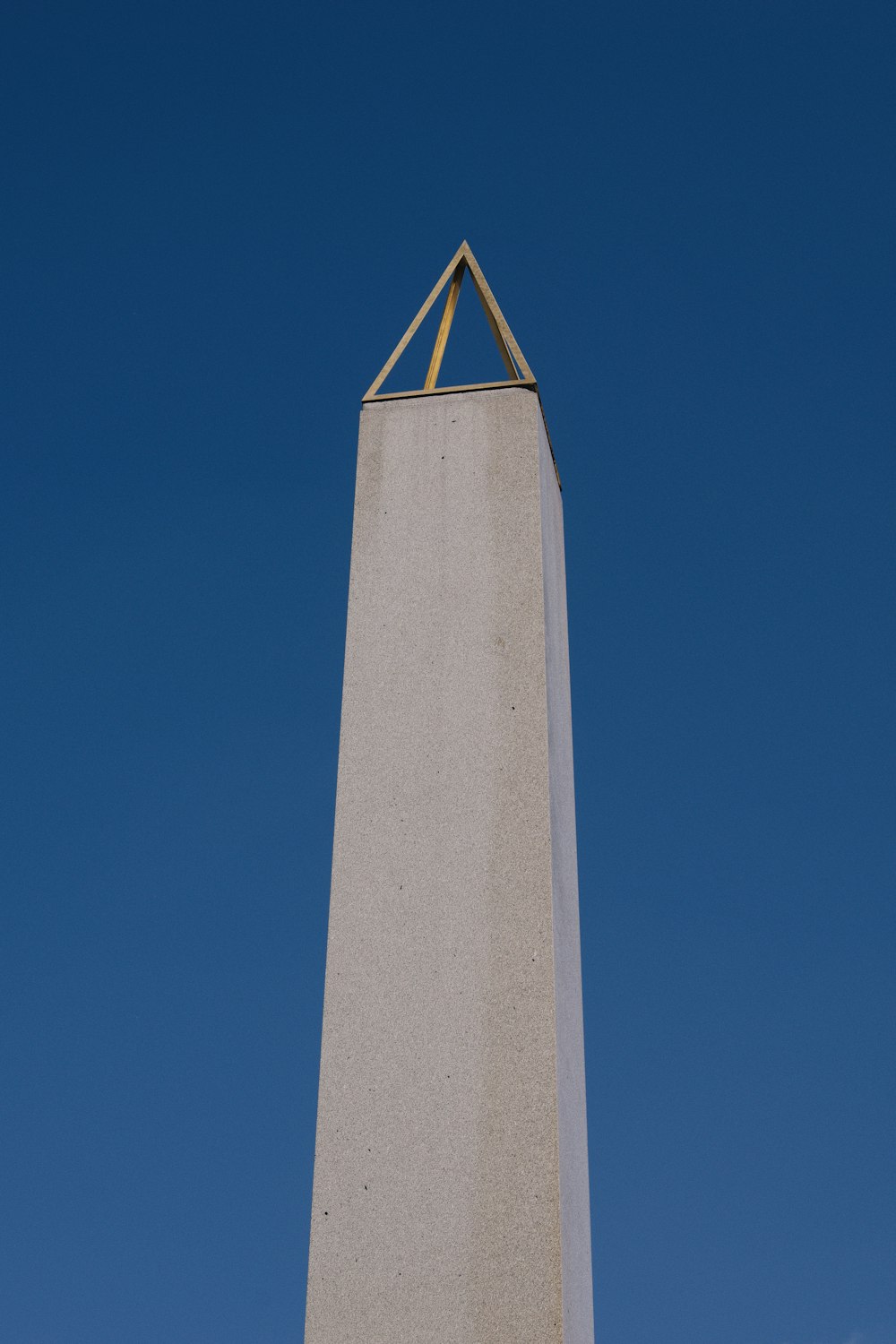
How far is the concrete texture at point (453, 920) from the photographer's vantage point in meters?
5.16

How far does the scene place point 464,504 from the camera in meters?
6.80

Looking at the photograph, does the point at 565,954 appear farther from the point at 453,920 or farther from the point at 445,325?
the point at 445,325

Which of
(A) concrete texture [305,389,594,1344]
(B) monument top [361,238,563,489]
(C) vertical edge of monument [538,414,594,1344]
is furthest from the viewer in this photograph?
(B) monument top [361,238,563,489]

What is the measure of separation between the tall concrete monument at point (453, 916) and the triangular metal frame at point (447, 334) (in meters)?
0.03

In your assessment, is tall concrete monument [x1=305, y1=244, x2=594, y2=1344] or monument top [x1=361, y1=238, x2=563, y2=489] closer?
tall concrete monument [x1=305, y1=244, x2=594, y2=1344]

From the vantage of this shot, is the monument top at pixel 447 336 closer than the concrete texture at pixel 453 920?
No

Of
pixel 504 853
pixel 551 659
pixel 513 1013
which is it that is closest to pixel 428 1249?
pixel 513 1013

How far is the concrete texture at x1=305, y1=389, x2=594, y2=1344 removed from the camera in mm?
5156

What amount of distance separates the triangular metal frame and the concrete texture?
0.09 metres

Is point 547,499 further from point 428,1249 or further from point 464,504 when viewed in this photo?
point 428,1249

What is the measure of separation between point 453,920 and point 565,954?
533mm

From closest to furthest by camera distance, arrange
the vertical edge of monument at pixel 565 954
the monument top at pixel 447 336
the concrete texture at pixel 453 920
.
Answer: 1. the concrete texture at pixel 453 920
2. the vertical edge of monument at pixel 565 954
3. the monument top at pixel 447 336

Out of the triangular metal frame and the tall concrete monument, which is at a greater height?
the triangular metal frame

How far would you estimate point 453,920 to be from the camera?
5.73 metres
